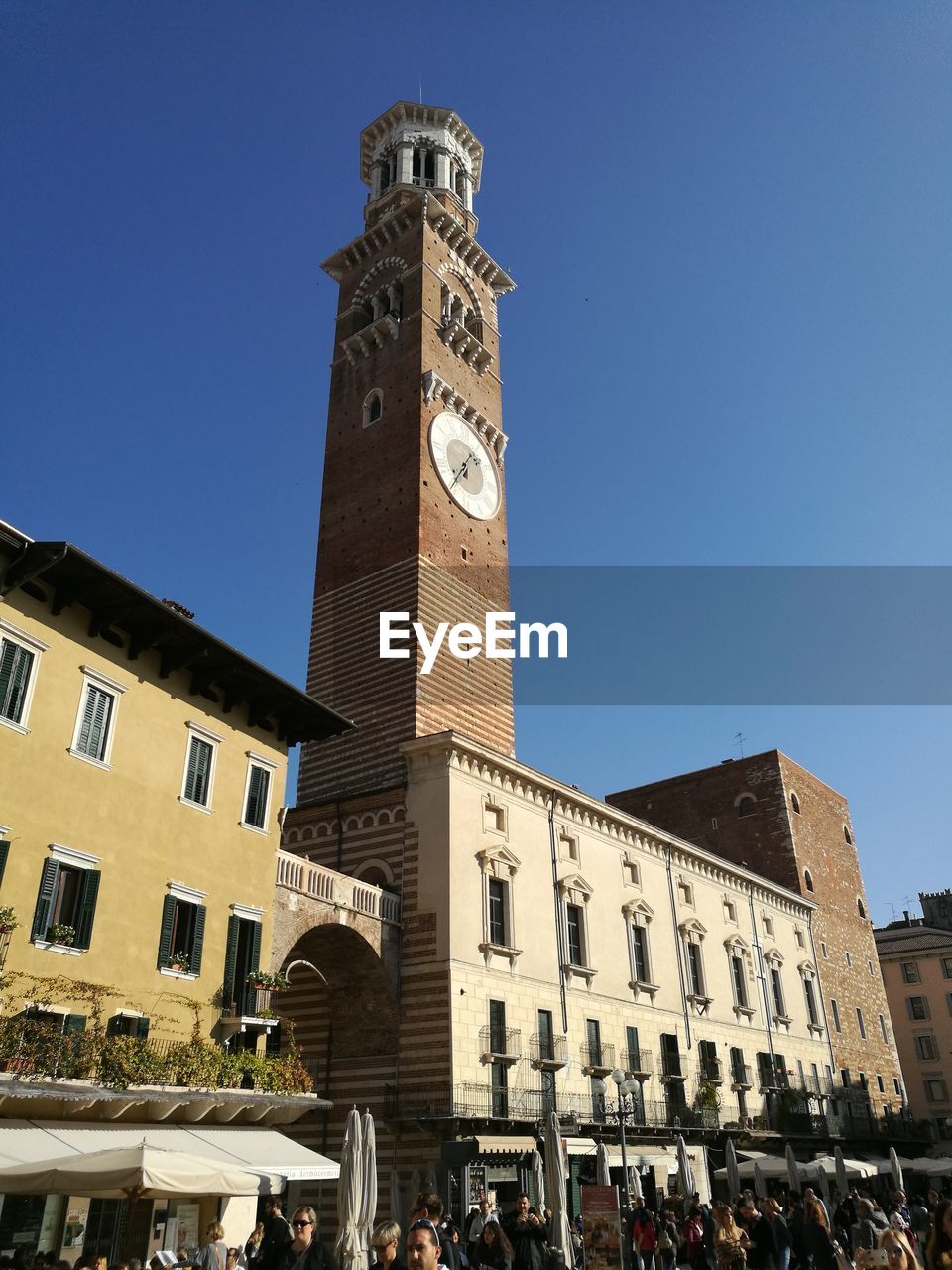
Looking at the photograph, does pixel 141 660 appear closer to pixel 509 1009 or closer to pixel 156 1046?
pixel 156 1046

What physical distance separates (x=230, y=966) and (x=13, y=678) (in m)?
6.79

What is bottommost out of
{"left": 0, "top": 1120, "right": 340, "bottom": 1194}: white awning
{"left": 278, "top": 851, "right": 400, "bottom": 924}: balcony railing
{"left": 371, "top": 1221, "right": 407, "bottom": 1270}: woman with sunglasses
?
{"left": 371, "top": 1221, "right": 407, "bottom": 1270}: woman with sunglasses

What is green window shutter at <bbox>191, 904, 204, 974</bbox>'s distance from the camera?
18716mm

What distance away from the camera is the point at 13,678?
16.7m

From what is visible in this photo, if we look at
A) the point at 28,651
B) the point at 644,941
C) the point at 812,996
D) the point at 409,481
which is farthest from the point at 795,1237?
the point at 812,996

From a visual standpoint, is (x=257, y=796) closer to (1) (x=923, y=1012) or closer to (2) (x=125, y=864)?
(2) (x=125, y=864)

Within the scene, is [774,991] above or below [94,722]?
below

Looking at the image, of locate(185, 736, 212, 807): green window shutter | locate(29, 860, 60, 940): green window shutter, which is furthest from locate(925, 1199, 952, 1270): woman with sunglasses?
locate(185, 736, 212, 807): green window shutter

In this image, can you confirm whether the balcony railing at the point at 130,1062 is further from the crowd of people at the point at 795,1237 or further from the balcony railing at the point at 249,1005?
the crowd of people at the point at 795,1237

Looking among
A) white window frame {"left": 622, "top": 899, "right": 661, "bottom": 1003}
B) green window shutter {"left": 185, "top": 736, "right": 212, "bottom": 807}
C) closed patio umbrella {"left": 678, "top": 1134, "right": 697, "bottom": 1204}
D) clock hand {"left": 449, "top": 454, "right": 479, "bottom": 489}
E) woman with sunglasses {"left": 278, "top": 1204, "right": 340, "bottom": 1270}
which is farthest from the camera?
clock hand {"left": 449, "top": 454, "right": 479, "bottom": 489}

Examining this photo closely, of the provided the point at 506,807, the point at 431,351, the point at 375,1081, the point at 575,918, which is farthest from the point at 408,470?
the point at 375,1081

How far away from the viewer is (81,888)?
17.0m

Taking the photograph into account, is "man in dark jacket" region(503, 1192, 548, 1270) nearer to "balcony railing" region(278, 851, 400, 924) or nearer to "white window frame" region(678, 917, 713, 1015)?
"balcony railing" region(278, 851, 400, 924)

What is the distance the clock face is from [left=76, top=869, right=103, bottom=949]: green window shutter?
19.8 m
